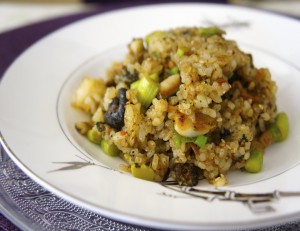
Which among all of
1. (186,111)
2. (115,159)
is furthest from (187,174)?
(115,159)

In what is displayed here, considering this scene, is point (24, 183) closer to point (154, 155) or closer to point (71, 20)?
point (154, 155)

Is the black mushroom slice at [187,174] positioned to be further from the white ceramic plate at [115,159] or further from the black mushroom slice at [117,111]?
the black mushroom slice at [117,111]

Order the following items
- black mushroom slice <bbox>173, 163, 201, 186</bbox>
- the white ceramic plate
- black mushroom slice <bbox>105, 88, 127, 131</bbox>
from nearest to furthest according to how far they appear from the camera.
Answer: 1. the white ceramic plate
2. black mushroom slice <bbox>173, 163, 201, 186</bbox>
3. black mushroom slice <bbox>105, 88, 127, 131</bbox>

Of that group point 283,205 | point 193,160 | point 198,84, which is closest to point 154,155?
point 193,160

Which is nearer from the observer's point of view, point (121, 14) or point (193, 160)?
point (193, 160)

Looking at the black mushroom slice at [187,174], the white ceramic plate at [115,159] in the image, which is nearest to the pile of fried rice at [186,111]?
the black mushroom slice at [187,174]

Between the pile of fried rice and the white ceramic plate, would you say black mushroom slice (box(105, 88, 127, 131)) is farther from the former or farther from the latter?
the white ceramic plate

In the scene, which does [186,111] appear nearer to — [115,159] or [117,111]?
[117,111]

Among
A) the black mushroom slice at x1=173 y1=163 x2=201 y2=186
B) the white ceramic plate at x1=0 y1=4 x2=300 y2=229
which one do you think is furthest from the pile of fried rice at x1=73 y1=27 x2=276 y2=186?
the white ceramic plate at x1=0 y1=4 x2=300 y2=229
